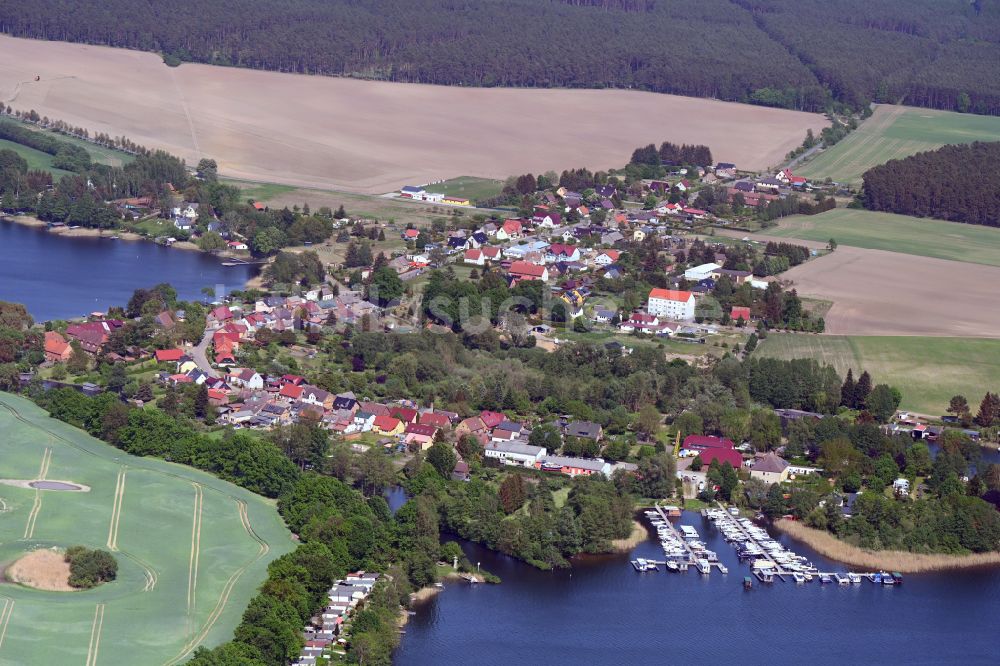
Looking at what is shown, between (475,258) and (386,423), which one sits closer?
(386,423)

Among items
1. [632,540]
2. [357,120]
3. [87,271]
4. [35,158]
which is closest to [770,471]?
[632,540]

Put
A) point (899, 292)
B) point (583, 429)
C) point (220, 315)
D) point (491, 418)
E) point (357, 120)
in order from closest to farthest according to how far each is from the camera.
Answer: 1. point (583, 429)
2. point (491, 418)
3. point (220, 315)
4. point (899, 292)
5. point (357, 120)

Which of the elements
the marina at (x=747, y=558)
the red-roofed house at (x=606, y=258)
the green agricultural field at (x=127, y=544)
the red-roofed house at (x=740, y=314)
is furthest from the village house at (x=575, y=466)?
the red-roofed house at (x=606, y=258)

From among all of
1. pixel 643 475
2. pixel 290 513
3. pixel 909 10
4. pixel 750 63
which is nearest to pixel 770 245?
pixel 643 475

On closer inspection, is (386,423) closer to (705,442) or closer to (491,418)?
(491,418)

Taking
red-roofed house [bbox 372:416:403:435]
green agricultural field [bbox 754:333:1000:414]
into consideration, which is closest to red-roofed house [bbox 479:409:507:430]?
red-roofed house [bbox 372:416:403:435]

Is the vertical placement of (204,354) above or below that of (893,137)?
below

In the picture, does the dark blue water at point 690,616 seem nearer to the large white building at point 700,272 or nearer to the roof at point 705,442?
the roof at point 705,442
